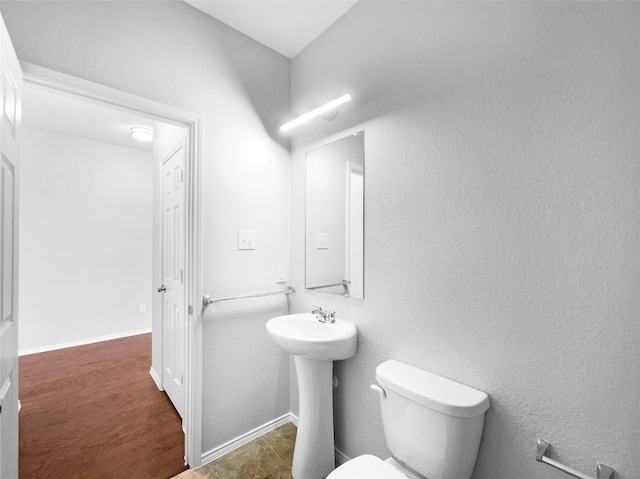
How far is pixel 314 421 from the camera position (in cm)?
152

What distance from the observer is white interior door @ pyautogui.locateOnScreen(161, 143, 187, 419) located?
6.42 feet

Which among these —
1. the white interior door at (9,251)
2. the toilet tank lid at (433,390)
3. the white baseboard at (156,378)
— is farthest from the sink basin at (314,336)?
the white baseboard at (156,378)

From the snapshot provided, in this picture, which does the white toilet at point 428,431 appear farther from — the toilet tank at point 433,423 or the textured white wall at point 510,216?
the textured white wall at point 510,216

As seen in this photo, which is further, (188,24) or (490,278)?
(188,24)

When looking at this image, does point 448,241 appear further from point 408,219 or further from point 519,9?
point 519,9

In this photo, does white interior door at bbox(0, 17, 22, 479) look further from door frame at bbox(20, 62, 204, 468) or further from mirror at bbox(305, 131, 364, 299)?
mirror at bbox(305, 131, 364, 299)

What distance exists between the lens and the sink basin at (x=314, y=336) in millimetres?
1382

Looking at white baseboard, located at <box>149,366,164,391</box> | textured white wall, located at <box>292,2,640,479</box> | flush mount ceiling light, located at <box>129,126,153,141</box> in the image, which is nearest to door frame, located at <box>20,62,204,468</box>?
textured white wall, located at <box>292,2,640,479</box>

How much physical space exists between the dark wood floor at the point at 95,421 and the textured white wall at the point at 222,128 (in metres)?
0.45

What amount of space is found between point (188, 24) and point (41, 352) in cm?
373

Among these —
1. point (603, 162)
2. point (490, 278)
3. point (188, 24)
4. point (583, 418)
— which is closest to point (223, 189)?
point (188, 24)

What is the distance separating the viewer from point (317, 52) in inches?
72.1

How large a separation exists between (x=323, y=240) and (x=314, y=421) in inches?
38.2

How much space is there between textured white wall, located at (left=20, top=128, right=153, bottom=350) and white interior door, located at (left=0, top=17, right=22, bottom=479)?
2.85 metres
